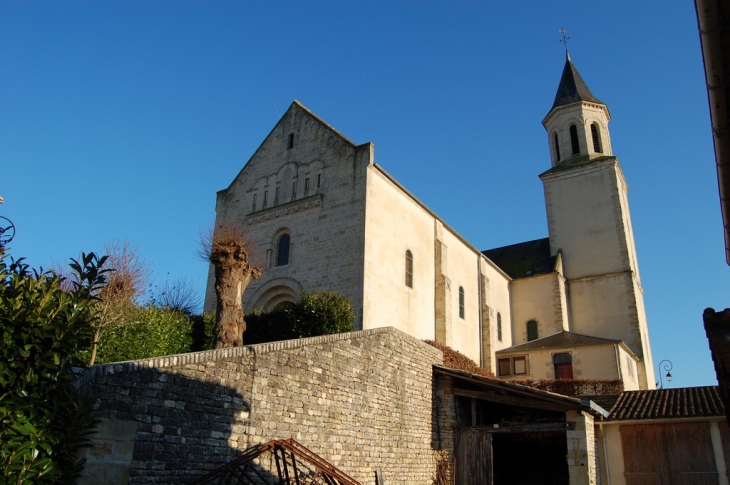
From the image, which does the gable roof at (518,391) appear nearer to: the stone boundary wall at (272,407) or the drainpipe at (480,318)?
the stone boundary wall at (272,407)

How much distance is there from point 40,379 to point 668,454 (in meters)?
14.2

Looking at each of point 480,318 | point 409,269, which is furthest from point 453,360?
point 480,318

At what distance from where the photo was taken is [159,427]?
25.9 feet

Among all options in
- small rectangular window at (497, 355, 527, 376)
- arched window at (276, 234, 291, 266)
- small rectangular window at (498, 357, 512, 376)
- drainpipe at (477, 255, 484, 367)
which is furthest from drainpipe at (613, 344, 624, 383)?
arched window at (276, 234, 291, 266)

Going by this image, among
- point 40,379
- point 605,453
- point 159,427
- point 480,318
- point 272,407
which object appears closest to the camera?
point 40,379

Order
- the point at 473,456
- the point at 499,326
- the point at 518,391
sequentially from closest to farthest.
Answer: the point at 518,391, the point at 473,456, the point at 499,326

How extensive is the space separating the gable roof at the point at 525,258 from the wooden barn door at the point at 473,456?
17109 millimetres

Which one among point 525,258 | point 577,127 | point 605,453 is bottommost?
point 605,453

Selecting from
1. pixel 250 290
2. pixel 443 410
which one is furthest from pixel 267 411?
pixel 250 290

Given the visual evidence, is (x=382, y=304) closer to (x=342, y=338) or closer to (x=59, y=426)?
(x=342, y=338)

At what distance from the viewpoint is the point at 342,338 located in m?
12.1

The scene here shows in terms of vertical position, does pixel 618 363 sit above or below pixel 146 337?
above

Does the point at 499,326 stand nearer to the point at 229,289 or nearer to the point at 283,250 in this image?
the point at 283,250

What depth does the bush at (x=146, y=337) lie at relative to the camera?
12.6 meters
